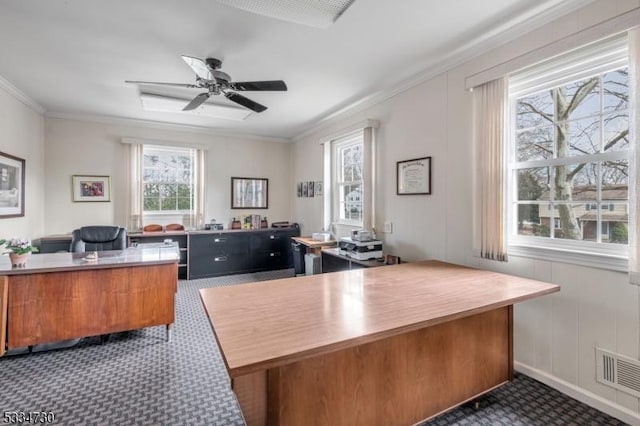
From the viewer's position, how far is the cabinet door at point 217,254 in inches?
199

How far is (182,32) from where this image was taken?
2.40 metres

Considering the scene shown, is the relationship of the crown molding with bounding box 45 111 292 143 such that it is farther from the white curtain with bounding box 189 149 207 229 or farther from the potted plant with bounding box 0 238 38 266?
the potted plant with bounding box 0 238 38 266

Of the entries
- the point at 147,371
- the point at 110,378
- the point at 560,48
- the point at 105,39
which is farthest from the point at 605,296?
the point at 105,39

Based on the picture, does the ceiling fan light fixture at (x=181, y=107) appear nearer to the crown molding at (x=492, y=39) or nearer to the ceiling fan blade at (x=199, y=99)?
the ceiling fan blade at (x=199, y=99)

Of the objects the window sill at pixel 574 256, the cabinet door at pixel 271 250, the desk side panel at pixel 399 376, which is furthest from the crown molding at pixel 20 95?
the window sill at pixel 574 256

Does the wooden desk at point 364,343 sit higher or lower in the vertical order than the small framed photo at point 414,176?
lower

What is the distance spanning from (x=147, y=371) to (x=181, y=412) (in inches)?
26.2

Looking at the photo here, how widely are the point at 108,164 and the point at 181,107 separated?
6.30 ft

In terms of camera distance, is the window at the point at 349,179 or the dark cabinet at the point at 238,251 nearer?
the window at the point at 349,179

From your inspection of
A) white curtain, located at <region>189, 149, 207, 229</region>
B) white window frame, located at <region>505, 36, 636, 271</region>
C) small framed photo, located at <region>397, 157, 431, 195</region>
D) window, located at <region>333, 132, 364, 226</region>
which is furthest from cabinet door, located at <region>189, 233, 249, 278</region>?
white window frame, located at <region>505, 36, 636, 271</region>

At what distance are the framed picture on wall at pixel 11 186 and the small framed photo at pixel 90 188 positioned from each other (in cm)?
82

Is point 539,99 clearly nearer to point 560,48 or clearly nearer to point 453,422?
point 560,48

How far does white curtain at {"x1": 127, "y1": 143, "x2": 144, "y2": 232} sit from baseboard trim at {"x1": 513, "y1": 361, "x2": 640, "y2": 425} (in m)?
5.31

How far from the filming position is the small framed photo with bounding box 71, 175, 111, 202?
184 inches
